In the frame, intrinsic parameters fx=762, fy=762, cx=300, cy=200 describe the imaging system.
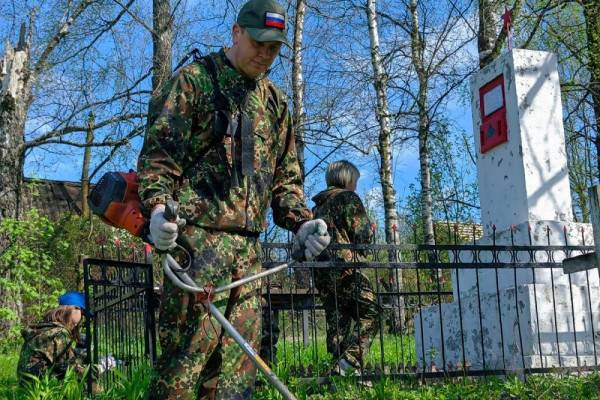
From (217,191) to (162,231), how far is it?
49cm

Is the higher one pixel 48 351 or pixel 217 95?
pixel 217 95

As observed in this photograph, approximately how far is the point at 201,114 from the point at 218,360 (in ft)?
3.02

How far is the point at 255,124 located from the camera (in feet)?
9.84

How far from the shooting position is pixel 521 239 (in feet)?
25.1

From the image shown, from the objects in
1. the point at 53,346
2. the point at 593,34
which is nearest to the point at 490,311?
the point at 53,346

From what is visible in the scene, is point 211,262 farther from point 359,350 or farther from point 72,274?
point 72,274

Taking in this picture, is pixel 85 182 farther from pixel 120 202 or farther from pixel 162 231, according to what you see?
pixel 162 231

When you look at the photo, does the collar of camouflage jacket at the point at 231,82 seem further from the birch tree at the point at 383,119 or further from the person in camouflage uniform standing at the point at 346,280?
the birch tree at the point at 383,119

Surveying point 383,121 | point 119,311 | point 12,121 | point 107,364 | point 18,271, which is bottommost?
point 107,364

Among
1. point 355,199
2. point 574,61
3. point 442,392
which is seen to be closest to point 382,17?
point 574,61

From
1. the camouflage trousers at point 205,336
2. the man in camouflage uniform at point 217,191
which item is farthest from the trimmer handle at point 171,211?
the camouflage trousers at point 205,336

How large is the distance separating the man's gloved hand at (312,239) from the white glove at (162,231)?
1.84 feet

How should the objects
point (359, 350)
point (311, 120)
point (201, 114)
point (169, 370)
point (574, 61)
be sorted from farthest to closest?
point (574, 61), point (311, 120), point (359, 350), point (201, 114), point (169, 370)

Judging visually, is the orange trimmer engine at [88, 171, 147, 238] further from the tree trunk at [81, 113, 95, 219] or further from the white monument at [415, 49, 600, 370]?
the tree trunk at [81, 113, 95, 219]
